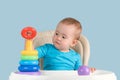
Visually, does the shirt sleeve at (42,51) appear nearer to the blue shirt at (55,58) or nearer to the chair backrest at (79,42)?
the blue shirt at (55,58)

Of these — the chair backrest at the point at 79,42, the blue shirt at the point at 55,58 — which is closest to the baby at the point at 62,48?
the blue shirt at the point at 55,58

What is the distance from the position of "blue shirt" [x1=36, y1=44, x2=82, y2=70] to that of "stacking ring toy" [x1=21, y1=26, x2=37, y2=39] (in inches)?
6.8

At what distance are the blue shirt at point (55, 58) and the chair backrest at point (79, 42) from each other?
0.17m

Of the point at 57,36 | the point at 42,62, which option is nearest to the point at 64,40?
the point at 57,36

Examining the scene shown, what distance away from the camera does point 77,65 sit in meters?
2.72

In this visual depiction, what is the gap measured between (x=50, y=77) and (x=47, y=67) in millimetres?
336

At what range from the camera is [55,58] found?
264cm

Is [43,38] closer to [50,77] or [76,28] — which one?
[76,28]

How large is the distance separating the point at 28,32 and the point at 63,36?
22 cm

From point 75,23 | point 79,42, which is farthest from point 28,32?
point 79,42

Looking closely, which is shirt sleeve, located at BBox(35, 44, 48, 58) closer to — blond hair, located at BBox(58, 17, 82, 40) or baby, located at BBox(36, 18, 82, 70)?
baby, located at BBox(36, 18, 82, 70)

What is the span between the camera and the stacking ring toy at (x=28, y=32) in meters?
2.48

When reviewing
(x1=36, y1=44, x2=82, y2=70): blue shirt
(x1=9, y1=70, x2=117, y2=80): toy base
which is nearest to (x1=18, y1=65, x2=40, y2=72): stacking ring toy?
(x1=9, y1=70, x2=117, y2=80): toy base

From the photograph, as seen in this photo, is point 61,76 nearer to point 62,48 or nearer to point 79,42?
point 62,48
